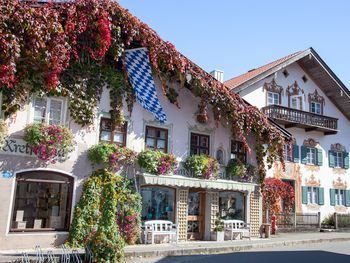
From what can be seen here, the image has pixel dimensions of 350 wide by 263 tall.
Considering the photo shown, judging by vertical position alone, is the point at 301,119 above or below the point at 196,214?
above

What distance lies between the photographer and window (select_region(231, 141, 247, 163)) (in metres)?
18.1

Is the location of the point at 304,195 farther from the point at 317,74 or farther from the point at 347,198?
the point at 317,74

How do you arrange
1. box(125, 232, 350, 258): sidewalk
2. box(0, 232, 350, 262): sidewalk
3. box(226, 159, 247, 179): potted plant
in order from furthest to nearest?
box(226, 159, 247, 179): potted plant
box(125, 232, 350, 258): sidewalk
box(0, 232, 350, 262): sidewalk

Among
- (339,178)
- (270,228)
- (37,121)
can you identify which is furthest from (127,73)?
(339,178)

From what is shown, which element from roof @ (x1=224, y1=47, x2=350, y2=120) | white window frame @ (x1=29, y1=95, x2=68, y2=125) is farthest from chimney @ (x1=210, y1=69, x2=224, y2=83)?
white window frame @ (x1=29, y1=95, x2=68, y2=125)

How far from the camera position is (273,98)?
79.9ft

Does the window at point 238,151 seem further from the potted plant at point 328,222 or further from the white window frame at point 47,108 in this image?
the potted plant at point 328,222

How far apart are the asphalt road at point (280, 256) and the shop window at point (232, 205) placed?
8.60 feet

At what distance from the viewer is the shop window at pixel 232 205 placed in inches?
693

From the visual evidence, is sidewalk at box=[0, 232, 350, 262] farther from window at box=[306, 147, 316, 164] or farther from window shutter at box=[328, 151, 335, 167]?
window shutter at box=[328, 151, 335, 167]

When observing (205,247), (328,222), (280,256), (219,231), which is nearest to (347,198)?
(328,222)

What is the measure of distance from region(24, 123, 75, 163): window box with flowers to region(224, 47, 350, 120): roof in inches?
497

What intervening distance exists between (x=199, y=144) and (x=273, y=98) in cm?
900

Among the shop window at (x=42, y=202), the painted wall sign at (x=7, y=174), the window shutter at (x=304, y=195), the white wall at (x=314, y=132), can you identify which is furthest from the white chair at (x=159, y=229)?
the window shutter at (x=304, y=195)
